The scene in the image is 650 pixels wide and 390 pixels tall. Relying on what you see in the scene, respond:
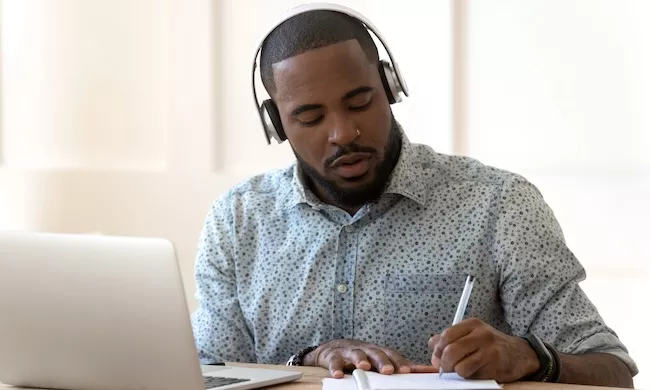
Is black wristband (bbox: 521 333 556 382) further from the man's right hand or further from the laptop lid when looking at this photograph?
the laptop lid

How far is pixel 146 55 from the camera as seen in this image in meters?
2.90

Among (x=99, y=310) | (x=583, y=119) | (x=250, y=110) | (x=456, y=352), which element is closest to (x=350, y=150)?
(x=456, y=352)

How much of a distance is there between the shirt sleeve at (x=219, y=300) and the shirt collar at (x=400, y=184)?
0.46 ft

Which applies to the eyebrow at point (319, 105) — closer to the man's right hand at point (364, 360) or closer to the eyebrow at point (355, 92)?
the eyebrow at point (355, 92)

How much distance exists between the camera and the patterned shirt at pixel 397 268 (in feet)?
5.99

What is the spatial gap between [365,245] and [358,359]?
44 centimetres

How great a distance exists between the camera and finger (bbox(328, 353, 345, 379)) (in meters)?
1.50

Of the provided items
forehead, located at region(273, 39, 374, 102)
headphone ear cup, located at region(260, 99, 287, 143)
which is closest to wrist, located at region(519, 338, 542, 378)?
forehead, located at region(273, 39, 374, 102)

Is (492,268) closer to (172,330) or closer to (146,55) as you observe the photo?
(172,330)

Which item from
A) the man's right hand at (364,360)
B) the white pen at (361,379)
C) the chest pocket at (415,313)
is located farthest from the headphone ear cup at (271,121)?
the white pen at (361,379)

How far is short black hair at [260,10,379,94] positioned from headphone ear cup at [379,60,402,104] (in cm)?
2

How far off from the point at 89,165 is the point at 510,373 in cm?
179

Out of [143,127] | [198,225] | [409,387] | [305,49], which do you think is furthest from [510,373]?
[143,127]

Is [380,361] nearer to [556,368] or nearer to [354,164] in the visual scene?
[556,368]
